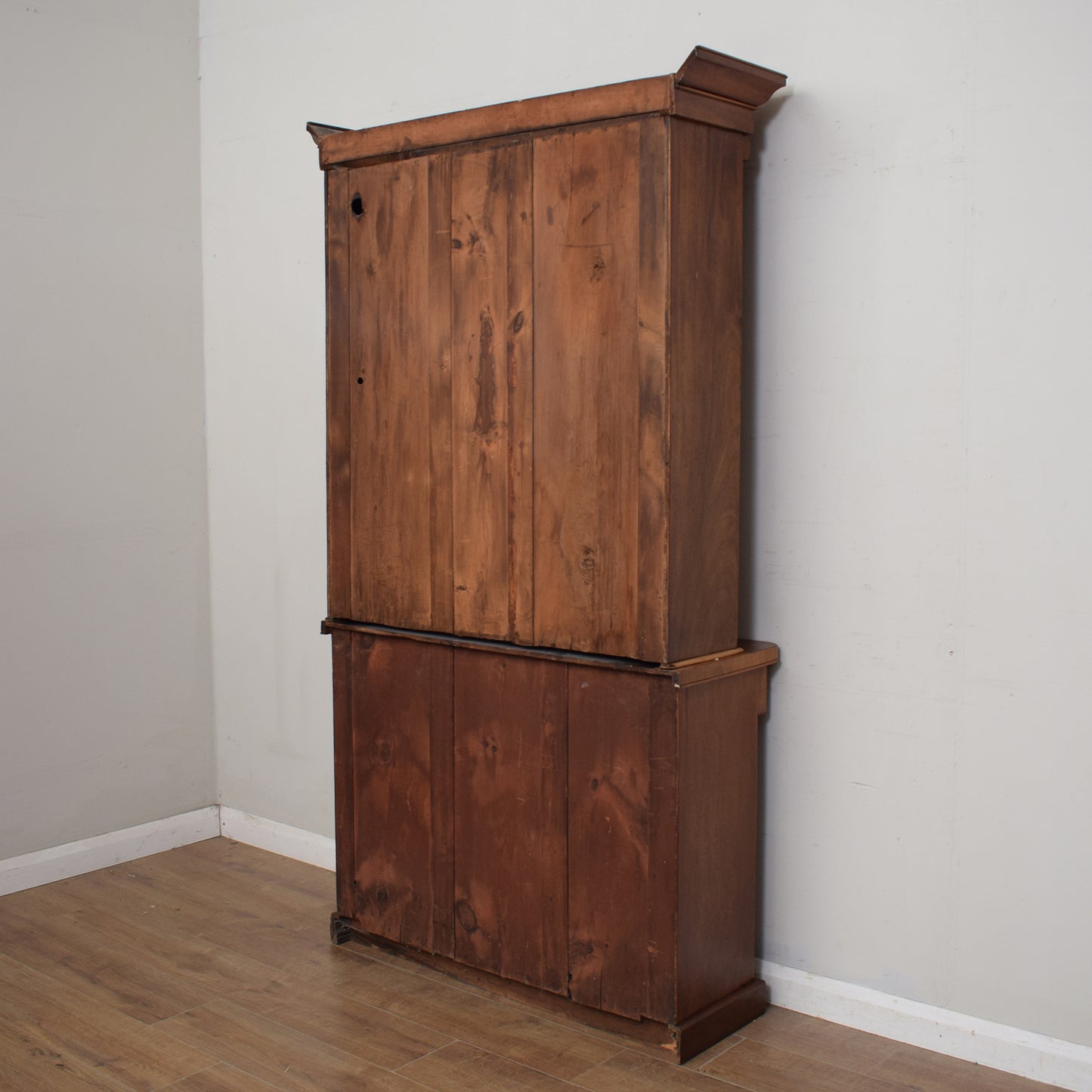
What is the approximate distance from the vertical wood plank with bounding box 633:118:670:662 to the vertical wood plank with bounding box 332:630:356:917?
37.1 inches

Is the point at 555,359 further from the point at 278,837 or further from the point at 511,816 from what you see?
the point at 278,837

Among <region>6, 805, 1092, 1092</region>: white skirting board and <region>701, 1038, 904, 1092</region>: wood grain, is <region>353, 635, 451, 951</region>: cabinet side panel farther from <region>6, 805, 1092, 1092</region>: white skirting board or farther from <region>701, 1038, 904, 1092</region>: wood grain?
<region>701, 1038, 904, 1092</region>: wood grain

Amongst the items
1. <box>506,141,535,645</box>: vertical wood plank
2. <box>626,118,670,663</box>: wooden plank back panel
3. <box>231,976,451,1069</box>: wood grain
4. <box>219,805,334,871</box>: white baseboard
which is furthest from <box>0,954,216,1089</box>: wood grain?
<box>626,118,670,663</box>: wooden plank back panel

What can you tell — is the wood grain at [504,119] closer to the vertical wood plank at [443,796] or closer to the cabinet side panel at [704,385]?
the cabinet side panel at [704,385]

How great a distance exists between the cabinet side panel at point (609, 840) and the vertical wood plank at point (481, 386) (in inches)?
12.4

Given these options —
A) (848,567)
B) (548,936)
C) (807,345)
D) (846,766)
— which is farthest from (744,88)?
(548,936)

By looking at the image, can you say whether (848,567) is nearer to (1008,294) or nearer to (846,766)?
(846,766)

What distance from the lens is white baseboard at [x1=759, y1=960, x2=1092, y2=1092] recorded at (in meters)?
2.47

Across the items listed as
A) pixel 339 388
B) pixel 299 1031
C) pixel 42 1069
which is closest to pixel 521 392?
pixel 339 388

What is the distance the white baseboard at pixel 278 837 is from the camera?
3.80 metres

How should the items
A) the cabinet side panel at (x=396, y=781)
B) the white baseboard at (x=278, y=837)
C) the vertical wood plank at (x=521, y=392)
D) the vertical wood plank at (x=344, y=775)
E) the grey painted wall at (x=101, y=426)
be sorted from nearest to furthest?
the vertical wood plank at (x=521, y=392) < the cabinet side panel at (x=396, y=781) < the vertical wood plank at (x=344, y=775) < the grey painted wall at (x=101, y=426) < the white baseboard at (x=278, y=837)

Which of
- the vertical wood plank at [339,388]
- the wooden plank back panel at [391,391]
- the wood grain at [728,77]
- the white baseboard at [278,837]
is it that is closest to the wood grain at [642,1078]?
the wooden plank back panel at [391,391]

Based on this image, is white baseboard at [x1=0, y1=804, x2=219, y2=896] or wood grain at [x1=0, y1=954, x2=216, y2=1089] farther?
white baseboard at [x1=0, y1=804, x2=219, y2=896]

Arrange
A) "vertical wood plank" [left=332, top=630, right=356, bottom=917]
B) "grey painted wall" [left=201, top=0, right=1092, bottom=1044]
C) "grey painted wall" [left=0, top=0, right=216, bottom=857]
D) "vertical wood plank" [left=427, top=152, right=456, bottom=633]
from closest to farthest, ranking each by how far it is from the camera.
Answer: "grey painted wall" [left=201, top=0, right=1092, bottom=1044] → "vertical wood plank" [left=427, top=152, right=456, bottom=633] → "vertical wood plank" [left=332, top=630, right=356, bottom=917] → "grey painted wall" [left=0, top=0, right=216, bottom=857]
